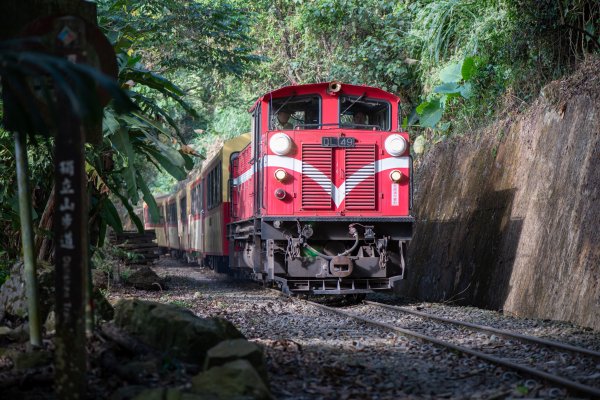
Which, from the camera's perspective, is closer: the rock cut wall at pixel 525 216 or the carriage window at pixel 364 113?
the rock cut wall at pixel 525 216

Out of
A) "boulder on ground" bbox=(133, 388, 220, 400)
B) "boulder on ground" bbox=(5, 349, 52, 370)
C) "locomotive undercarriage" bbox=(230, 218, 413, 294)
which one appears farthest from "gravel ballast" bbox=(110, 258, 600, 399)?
"boulder on ground" bbox=(5, 349, 52, 370)

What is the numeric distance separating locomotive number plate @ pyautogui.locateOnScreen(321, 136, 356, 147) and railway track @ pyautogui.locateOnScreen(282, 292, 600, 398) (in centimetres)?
281

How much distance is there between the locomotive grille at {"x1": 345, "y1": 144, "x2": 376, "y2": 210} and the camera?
11.3 m

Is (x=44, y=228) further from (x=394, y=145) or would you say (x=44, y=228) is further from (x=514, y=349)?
(x=514, y=349)

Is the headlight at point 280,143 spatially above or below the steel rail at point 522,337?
above

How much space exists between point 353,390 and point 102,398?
167cm

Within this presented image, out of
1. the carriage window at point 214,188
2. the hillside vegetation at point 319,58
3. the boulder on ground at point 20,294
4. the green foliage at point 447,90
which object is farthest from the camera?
the carriage window at point 214,188

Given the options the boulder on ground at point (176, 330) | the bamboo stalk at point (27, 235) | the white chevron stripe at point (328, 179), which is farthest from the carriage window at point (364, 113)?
the bamboo stalk at point (27, 235)

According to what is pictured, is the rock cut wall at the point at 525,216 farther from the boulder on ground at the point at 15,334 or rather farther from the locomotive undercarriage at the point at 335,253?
the boulder on ground at the point at 15,334

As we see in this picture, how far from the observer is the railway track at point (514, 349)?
5441 mm

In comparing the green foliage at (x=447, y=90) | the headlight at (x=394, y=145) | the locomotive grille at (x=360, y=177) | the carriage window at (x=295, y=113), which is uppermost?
the green foliage at (x=447, y=90)

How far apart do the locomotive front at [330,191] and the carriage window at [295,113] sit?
0.02 m

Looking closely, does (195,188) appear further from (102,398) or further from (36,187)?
(102,398)

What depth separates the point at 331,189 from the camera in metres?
11.3
